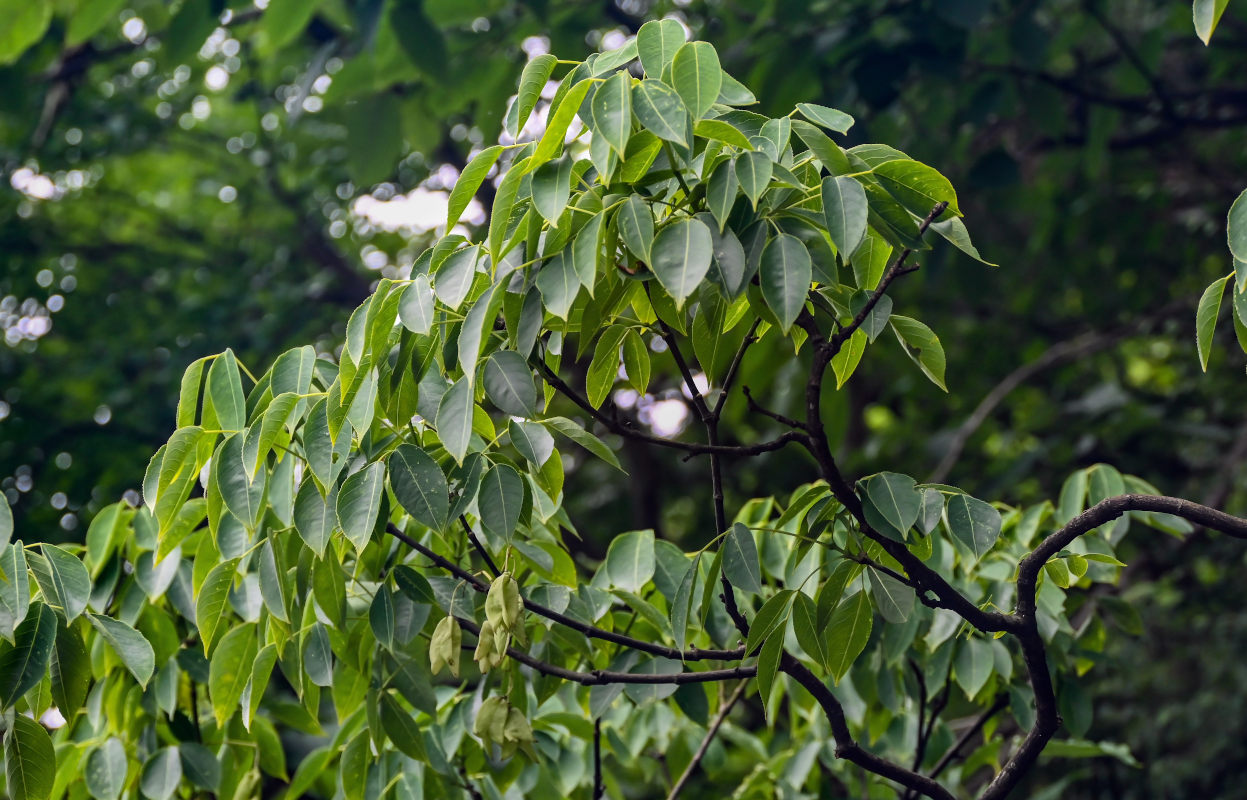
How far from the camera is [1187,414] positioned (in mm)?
4094

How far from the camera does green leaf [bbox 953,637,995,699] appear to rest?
4.92 feet

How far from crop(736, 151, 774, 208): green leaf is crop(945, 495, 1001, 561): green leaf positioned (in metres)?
0.40

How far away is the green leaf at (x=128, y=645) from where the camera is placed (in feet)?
3.89

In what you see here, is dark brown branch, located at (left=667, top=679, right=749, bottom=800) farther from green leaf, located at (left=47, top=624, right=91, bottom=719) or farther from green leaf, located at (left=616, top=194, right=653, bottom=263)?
green leaf, located at (left=616, top=194, right=653, bottom=263)

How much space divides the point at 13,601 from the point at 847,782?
146cm

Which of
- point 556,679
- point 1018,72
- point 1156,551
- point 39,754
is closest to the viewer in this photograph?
point 39,754

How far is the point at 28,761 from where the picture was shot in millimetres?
1127

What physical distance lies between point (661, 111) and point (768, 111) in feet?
7.04

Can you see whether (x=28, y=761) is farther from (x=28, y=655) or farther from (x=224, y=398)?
(x=224, y=398)

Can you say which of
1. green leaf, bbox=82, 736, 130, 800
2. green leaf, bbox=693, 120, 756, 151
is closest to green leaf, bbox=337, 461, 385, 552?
green leaf, bbox=693, 120, 756, 151

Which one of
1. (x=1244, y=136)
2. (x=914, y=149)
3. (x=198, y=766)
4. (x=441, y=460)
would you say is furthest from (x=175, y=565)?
(x=1244, y=136)

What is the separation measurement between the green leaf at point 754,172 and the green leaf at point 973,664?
2.91 feet

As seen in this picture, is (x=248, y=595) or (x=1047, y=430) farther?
(x=1047, y=430)

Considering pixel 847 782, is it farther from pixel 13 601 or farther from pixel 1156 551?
pixel 1156 551
